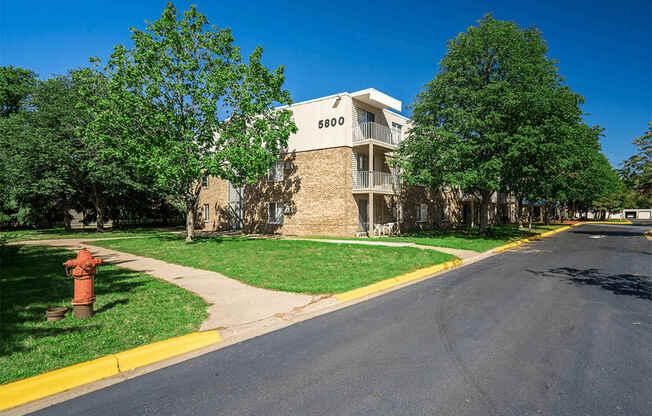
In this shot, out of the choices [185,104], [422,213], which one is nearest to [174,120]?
[185,104]

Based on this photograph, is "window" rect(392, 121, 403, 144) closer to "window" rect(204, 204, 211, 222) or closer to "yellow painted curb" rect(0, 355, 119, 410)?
"window" rect(204, 204, 211, 222)

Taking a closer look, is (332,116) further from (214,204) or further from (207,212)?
(207,212)

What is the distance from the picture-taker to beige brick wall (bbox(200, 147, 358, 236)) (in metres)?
21.4

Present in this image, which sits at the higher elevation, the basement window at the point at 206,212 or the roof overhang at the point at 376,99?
the roof overhang at the point at 376,99

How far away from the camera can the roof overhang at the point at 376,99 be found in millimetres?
20984

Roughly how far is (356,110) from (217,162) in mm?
9939

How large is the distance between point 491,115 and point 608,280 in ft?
37.3

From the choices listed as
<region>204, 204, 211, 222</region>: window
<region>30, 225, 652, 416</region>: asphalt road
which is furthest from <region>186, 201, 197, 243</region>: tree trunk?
<region>30, 225, 652, 416</region>: asphalt road

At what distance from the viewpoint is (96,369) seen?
390 centimetres

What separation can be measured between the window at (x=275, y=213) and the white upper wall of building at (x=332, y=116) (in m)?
4.01

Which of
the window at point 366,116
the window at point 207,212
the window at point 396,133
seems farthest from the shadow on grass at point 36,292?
the window at point 396,133

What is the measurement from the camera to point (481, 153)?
66.8ft

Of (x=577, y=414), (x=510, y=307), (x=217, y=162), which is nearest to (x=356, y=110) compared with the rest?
(x=217, y=162)

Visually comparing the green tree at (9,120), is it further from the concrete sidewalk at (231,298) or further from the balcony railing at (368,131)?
the balcony railing at (368,131)
